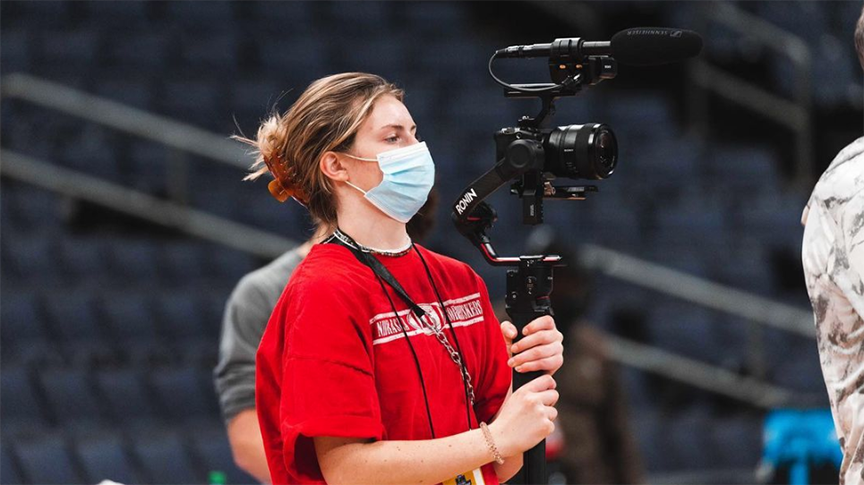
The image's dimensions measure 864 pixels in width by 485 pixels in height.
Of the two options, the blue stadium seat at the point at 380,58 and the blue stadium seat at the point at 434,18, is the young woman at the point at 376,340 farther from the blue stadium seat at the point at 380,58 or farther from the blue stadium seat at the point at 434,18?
the blue stadium seat at the point at 434,18

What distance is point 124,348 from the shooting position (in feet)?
22.3

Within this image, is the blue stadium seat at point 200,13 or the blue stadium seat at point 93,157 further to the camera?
the blue stadium seat at point 200,13

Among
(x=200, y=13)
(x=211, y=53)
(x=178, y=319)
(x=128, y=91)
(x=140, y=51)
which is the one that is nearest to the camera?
(x=178, y=319)

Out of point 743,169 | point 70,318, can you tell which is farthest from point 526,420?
point 743,169

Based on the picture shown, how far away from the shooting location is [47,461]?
5.37 metres

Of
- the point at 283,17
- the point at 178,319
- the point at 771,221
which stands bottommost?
the point at 771,221

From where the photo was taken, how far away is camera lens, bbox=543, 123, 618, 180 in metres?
2.21

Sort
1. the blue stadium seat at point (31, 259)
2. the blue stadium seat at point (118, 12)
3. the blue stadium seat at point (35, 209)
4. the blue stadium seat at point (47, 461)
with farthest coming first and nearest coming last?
the blue stadium seat at point (118, 12) < the blue stadium seat at point (35, 209) < the blue stadium seat at point (31, 259) < the blue stadium seat at point (47, 461)

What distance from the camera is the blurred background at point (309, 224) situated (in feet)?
21.0

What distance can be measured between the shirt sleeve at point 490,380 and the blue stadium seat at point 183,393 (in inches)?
163

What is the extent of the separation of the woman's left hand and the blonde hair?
17.9 inches

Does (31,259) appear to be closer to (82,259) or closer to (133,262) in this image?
(82,259)

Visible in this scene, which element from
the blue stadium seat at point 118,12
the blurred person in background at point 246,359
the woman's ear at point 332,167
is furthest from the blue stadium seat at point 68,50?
the woman's ear at point 332,167

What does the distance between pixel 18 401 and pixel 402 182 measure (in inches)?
167
